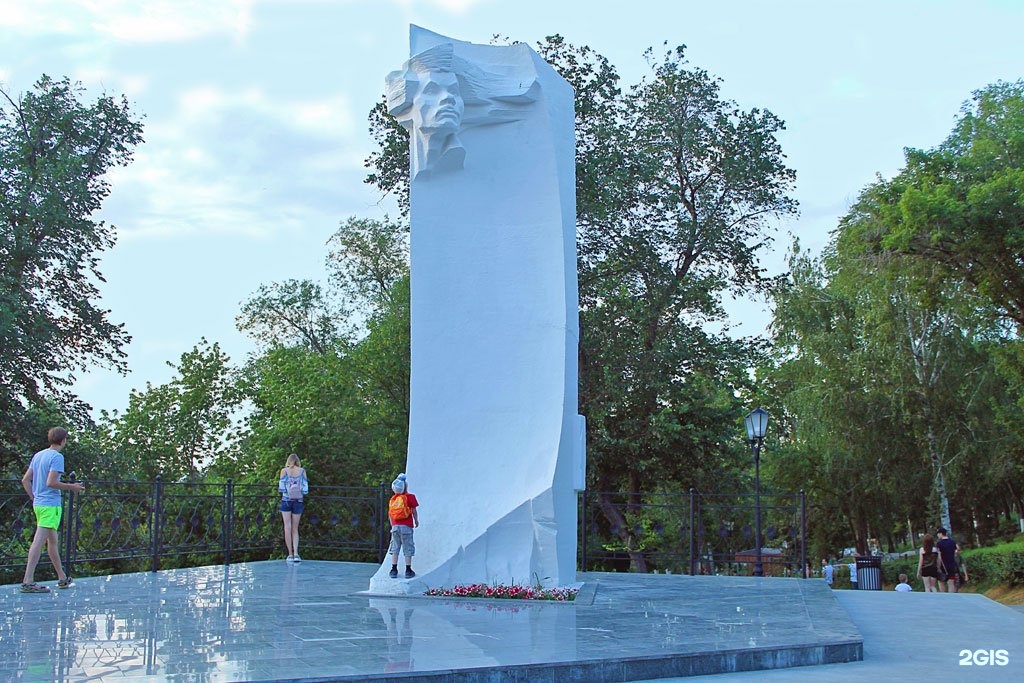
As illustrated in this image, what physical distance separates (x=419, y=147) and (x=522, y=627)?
515 cm

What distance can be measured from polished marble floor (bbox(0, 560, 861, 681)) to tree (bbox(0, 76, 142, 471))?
794cm

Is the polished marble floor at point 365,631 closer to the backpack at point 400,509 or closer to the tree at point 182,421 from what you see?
the backpack at point 400,509

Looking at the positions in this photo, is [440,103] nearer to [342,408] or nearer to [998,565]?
[342,408]

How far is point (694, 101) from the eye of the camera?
2225cm

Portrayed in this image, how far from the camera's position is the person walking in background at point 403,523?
9.52 m

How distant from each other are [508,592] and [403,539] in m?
1.13

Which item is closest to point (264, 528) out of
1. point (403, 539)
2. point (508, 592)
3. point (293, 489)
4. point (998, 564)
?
point (293, 489)

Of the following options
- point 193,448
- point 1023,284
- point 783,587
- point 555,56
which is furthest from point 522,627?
point 193,448

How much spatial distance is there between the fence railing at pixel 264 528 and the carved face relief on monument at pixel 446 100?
480cm

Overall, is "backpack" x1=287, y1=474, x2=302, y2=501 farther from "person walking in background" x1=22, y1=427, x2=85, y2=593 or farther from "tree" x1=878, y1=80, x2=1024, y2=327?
"tree" x1=878, y1=80, x2=1024, y2=327

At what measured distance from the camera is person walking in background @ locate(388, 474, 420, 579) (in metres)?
9.52

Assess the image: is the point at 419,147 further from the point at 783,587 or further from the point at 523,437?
the point at 783,587

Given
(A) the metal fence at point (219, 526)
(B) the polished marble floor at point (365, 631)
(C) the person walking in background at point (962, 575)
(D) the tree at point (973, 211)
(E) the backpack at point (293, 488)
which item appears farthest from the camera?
(C) the person walking in background at point (962, 575)

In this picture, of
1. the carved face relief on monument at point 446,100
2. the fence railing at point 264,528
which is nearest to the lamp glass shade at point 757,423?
the fence railing at point 264,528
